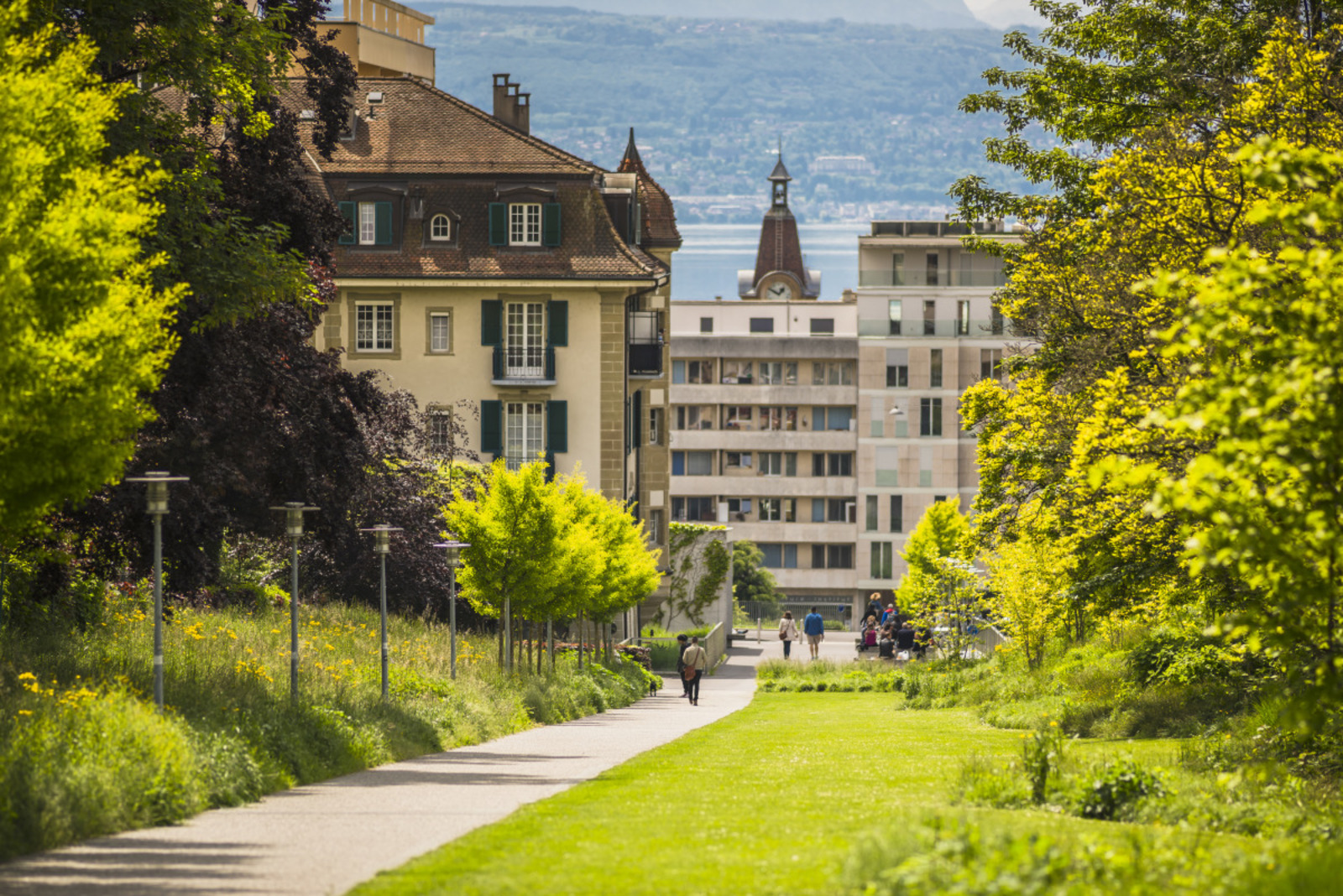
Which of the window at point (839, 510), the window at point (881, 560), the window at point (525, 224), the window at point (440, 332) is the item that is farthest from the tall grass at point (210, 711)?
the window at point (839, 510)

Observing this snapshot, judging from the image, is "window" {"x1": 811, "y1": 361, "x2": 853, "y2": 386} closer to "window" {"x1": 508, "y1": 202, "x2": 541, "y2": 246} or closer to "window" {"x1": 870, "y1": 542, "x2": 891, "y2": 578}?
"window" {"x1": 870, "y1": 542, "x2": 891, "y2": 578}

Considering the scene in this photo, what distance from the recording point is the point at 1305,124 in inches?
709

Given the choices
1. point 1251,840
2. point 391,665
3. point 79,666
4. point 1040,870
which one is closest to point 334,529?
point 391,665

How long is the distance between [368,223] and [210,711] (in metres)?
33.0

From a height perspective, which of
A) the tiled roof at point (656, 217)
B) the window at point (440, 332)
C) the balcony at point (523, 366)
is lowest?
the balcony at point (523, 366)

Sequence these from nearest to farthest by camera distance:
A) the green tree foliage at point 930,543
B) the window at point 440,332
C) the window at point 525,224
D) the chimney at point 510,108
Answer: the window at point 525,224 < the window at point 440,332 < the chimney at point 510,108 < the green tree foliage at point 930,543

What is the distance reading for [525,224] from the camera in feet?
158

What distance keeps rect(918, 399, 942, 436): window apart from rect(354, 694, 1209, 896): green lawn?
78.2 meters

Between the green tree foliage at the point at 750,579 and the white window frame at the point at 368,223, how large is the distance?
1940 inches

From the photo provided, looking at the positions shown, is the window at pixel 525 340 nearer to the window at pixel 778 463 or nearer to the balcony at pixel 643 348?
the balcony at pixel 643 348

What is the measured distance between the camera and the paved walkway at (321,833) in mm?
10008

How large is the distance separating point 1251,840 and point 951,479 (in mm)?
89067

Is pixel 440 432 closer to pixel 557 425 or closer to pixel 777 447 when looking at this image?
pixel 557 425

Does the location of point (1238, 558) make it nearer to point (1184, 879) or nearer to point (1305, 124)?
point (1184, 879)
